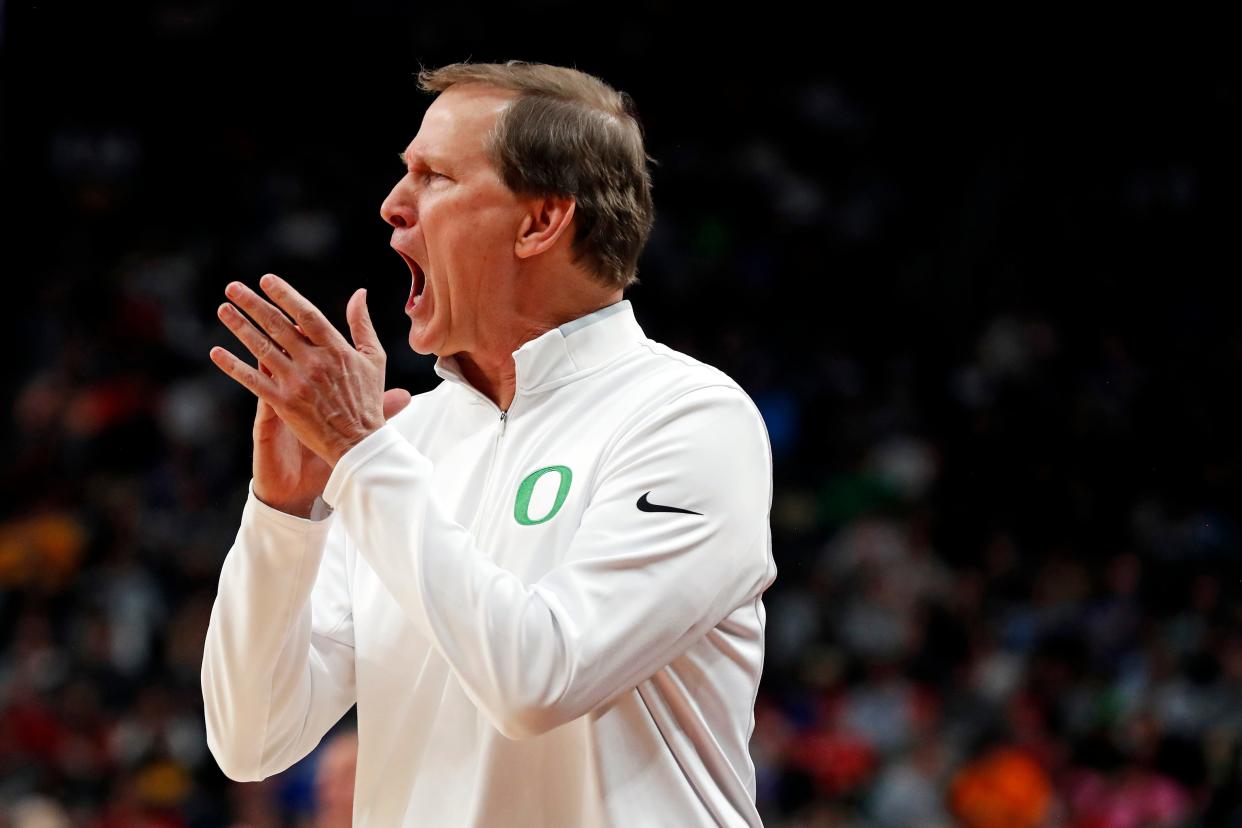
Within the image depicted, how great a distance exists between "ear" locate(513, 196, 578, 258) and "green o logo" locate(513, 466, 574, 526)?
1.17ft

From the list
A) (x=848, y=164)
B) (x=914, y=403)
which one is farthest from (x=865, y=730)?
(x=848, y=164)

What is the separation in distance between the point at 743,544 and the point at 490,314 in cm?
57

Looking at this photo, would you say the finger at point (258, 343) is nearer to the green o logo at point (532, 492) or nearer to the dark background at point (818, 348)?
the green o logo at point (532, 492)

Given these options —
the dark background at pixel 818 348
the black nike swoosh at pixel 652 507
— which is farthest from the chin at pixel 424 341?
the dark background at pixel 818 348

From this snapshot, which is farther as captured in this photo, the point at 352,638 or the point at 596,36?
the point at 596,36

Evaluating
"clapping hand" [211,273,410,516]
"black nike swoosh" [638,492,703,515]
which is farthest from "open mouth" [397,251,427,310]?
"black nike swoosh" [638,492,703,515]

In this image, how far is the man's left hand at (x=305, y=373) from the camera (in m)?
2.08

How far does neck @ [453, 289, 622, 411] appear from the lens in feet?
8.05

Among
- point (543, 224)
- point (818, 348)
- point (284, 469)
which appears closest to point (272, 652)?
point (284, 469)

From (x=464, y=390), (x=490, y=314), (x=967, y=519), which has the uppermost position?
(x=490, y=314)

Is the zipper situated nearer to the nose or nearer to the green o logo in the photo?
the green o logo

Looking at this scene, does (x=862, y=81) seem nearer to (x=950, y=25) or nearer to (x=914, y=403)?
(x=950, y=25)

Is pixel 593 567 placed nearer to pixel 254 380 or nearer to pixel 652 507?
pixel 652 507

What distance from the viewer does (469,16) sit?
9445mm
